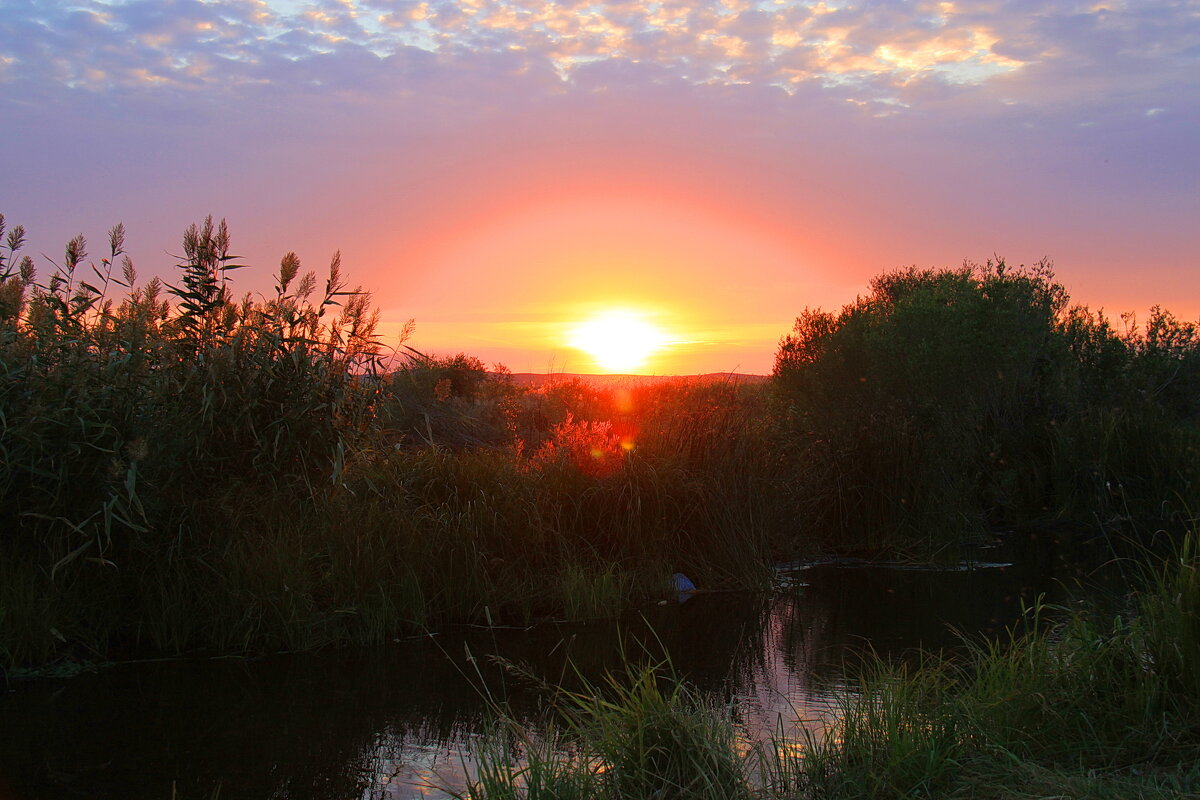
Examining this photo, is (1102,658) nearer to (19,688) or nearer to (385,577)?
(385,577)

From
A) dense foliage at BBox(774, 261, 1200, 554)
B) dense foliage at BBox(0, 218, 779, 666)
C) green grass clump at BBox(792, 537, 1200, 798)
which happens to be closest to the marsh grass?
green grass clump at BBox(792, 537, 1200, 798)

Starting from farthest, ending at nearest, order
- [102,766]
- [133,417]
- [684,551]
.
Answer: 1. [684,551]
2. [133,417]
3. [102,766]

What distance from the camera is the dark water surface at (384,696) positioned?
15.0ft

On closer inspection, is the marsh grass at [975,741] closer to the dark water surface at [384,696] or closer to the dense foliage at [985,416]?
the dark water surface at [384,696]

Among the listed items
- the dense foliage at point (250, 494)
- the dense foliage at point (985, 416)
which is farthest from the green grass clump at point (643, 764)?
the dense foliage at point (985, 416)

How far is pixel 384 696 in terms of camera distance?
583 centimetres

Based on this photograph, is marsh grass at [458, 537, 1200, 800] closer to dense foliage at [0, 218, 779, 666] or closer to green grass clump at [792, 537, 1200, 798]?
green grass clump at [792, 537, 1200, 798]

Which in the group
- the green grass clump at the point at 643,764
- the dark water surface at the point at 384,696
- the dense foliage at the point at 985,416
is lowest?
the dark water surface at the point at 384,696

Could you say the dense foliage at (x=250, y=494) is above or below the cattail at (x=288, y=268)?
below

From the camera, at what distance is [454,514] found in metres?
7.93

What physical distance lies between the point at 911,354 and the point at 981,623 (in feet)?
25.3

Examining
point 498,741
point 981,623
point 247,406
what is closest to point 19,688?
point 247,406

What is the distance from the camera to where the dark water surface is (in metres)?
4.57

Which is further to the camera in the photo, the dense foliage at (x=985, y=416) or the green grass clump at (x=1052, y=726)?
the dense foliage at (x=985, y=416)
